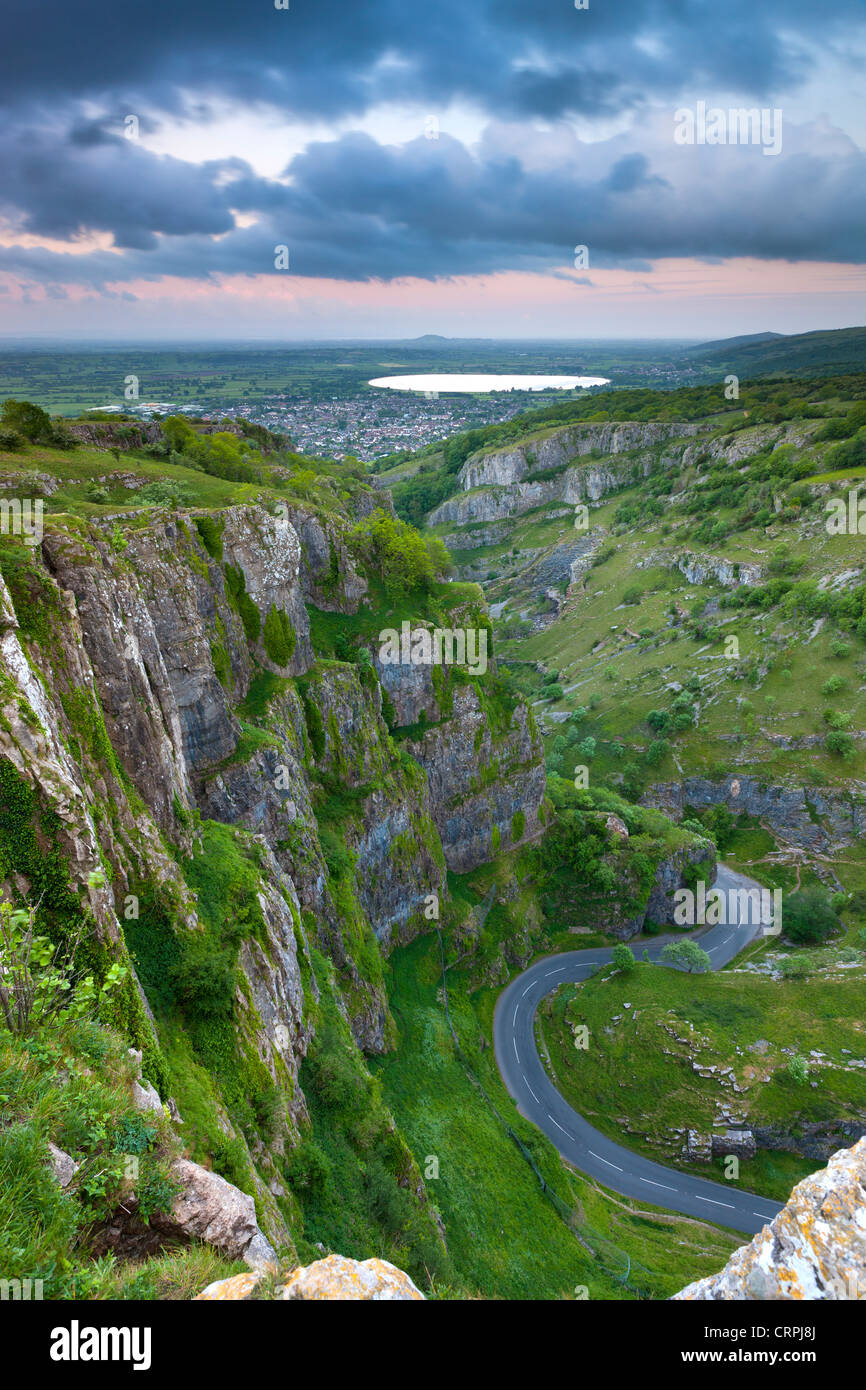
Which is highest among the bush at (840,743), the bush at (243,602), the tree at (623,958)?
the bush at (243,602)

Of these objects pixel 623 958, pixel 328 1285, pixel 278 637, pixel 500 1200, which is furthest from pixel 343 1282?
pixel 623 958

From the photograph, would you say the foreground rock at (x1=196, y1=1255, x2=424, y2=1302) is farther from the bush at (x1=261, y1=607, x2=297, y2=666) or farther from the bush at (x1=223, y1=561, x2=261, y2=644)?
the bush at (x1=261, y1=607, x2=297, y2=666)

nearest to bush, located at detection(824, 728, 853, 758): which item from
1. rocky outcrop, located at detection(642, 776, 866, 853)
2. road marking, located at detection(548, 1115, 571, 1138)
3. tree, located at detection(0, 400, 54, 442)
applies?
rocky outcrop, located at detection(642, 776, 866, 853)

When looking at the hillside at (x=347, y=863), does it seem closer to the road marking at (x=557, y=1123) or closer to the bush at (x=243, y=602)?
the bush at (x=243, y=602)

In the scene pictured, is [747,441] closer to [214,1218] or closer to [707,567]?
[707,567]

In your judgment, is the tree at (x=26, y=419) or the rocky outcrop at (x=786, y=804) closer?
the tree at (x=26, y=419)

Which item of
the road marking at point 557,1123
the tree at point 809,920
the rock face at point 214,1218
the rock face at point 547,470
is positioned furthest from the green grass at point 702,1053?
the rock face at point 547,470

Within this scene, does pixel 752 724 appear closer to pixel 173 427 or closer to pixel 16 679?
pixel 173 427
